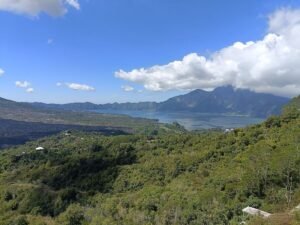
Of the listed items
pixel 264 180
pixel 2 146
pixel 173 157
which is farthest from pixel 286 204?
pixel 2 146

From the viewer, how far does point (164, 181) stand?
52812mm

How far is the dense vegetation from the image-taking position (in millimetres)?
31181

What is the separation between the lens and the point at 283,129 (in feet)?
177

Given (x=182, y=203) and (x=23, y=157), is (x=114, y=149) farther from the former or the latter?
(x=182, y=203)

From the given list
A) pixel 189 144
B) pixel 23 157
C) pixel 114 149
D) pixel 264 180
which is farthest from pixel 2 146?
pixel 264 180

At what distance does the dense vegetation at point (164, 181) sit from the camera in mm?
31181

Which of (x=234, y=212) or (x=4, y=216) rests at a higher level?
(x=234, y=212)

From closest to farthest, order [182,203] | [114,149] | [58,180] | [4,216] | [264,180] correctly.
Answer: [264,180]
[182,203]
[4,216]
[58,180]
[114,149]

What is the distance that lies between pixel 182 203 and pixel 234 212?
8.06m

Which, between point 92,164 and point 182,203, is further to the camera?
point 92,164

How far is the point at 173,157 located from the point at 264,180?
29.6 metres

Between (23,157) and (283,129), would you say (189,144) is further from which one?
(23,157)

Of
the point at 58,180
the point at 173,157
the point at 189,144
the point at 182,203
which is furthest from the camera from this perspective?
the point at 189,144

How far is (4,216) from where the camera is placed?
48969 mm
